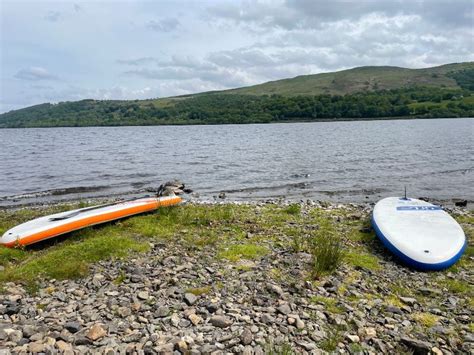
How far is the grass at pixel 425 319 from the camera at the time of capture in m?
7.40

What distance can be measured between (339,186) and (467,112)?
462 ft

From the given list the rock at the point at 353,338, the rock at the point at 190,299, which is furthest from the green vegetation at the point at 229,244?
the rock at the point at 353,338

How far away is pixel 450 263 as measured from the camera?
10.6 m

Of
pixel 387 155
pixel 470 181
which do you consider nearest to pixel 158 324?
pixel 470 181

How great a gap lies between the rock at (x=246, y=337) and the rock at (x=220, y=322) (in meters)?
0.41

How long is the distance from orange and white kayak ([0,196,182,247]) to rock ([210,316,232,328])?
7695 millimetres

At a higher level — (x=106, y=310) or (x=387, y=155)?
(x=106, y=310)

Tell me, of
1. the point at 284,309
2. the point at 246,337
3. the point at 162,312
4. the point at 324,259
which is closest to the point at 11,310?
the point at 162,312

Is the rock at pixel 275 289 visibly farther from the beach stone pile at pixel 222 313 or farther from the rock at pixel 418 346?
the rock at pixel 418 346

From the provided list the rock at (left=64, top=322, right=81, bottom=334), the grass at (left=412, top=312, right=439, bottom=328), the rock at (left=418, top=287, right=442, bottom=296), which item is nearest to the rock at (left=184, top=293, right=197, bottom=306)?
the rock at (left=64, top=322, right=81, bottom=334)

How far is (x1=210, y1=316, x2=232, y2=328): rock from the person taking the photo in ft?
22.4

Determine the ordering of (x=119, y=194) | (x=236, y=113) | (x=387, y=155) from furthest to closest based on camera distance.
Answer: (x=236, y=113) < (x=387, y=155) < (x=119, y=194)

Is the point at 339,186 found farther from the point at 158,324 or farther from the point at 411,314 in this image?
the point at 158,324

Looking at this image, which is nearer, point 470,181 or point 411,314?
point 411,314
